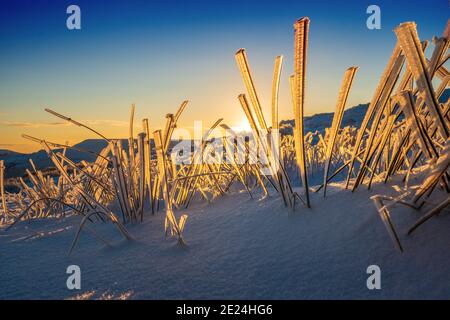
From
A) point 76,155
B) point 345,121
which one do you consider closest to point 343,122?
point 345,121

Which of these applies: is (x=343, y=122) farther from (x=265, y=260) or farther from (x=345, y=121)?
(x=265, y=260)

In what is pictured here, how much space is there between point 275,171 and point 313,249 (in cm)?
39

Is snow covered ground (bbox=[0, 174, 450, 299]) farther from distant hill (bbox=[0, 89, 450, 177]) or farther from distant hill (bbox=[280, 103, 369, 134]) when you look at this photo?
distant hill (bbox=[280, 103, 369, 134])

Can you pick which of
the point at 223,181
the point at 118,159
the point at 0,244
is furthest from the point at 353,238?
the point at 223,181

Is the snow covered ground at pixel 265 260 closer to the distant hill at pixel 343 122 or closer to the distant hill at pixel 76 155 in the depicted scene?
the distant hill at pixel 76 155

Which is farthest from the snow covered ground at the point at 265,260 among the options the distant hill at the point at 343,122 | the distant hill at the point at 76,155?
the distant hill at the point at 343,122

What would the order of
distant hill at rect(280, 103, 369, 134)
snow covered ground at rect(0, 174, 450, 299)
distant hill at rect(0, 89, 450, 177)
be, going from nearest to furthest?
snow covered ground at rect(0, 174, 450, 299), distant hill at rect(0, 89, 450, 177), distant hill at rect(280, 103, 369, 134)

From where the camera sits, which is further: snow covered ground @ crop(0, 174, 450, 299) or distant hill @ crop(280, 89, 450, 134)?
distant hill @ crop(280, 89, 450, 134)

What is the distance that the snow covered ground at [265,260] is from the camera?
0.60 metres

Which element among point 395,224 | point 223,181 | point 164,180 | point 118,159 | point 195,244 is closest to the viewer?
point 395,224

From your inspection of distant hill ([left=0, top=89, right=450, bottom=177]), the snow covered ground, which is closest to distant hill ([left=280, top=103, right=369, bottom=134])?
distant hill ([left=0, top=89, right=450, bottom=177])

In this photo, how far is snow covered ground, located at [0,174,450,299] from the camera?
601 mm

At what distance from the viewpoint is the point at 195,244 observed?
0.93 meters
